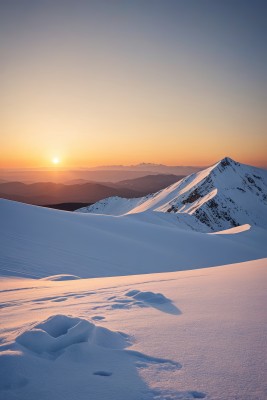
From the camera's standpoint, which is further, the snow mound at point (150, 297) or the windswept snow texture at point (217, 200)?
the windswept snow texture at point (217, 200)

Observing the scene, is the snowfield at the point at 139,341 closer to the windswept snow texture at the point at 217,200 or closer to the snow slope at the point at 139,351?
the snow slope at the point at 139,351

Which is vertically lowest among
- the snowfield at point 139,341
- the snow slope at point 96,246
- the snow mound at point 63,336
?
the snow slope at point 96,246

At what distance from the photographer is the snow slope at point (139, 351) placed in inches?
60.4

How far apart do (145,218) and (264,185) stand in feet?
390

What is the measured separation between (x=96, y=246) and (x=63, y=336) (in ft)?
34.3

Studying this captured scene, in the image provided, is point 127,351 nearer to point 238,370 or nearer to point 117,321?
point 117,321

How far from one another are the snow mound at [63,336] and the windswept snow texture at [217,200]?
71717 mm

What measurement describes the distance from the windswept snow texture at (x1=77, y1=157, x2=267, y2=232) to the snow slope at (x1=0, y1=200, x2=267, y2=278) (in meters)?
55.5

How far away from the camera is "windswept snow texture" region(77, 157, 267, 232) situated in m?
82.5

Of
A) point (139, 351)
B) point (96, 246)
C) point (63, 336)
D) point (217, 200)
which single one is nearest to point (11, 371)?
point (63, 336)

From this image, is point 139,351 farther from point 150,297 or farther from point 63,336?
point 150,297

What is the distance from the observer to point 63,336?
2059 mm

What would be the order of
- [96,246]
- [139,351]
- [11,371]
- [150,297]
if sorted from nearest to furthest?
[11,371], [139,351], [150,297], [96,246]

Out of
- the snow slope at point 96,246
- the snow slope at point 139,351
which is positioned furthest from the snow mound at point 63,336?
the snow slope at point 96,246
